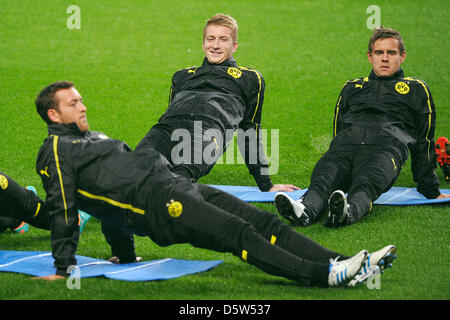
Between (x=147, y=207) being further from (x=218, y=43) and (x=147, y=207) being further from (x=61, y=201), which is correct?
(x=218, y=43)

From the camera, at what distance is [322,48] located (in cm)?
1285

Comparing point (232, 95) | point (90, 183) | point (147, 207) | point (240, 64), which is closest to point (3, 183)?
point (90, 183)

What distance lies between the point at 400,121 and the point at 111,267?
9.42 feet

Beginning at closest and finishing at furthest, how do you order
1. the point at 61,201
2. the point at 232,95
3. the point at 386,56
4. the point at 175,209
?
the point at 175,209 < the point at 61,201 < the point at 386,56 < the point at 232,95

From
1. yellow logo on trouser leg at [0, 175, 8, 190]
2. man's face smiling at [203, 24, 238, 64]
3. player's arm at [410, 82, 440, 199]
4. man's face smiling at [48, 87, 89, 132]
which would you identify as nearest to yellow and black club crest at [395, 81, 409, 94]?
player's arm at [410, 82, 440, 199]

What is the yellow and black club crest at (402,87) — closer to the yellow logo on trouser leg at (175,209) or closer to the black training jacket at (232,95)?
the black training jacket at (232,95)

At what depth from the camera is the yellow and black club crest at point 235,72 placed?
20.7 ft

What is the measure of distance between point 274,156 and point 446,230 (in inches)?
129

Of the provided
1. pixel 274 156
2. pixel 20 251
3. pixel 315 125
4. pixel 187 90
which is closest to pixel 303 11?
pixel 315 125

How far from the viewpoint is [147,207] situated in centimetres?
397

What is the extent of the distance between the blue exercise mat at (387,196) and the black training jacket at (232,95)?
0.56ft

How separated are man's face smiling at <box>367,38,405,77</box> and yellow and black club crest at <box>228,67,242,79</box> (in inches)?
46.2

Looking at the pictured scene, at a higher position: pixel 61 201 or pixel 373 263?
pixel 61 201

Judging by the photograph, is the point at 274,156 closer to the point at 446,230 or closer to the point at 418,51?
the point at 446,230
